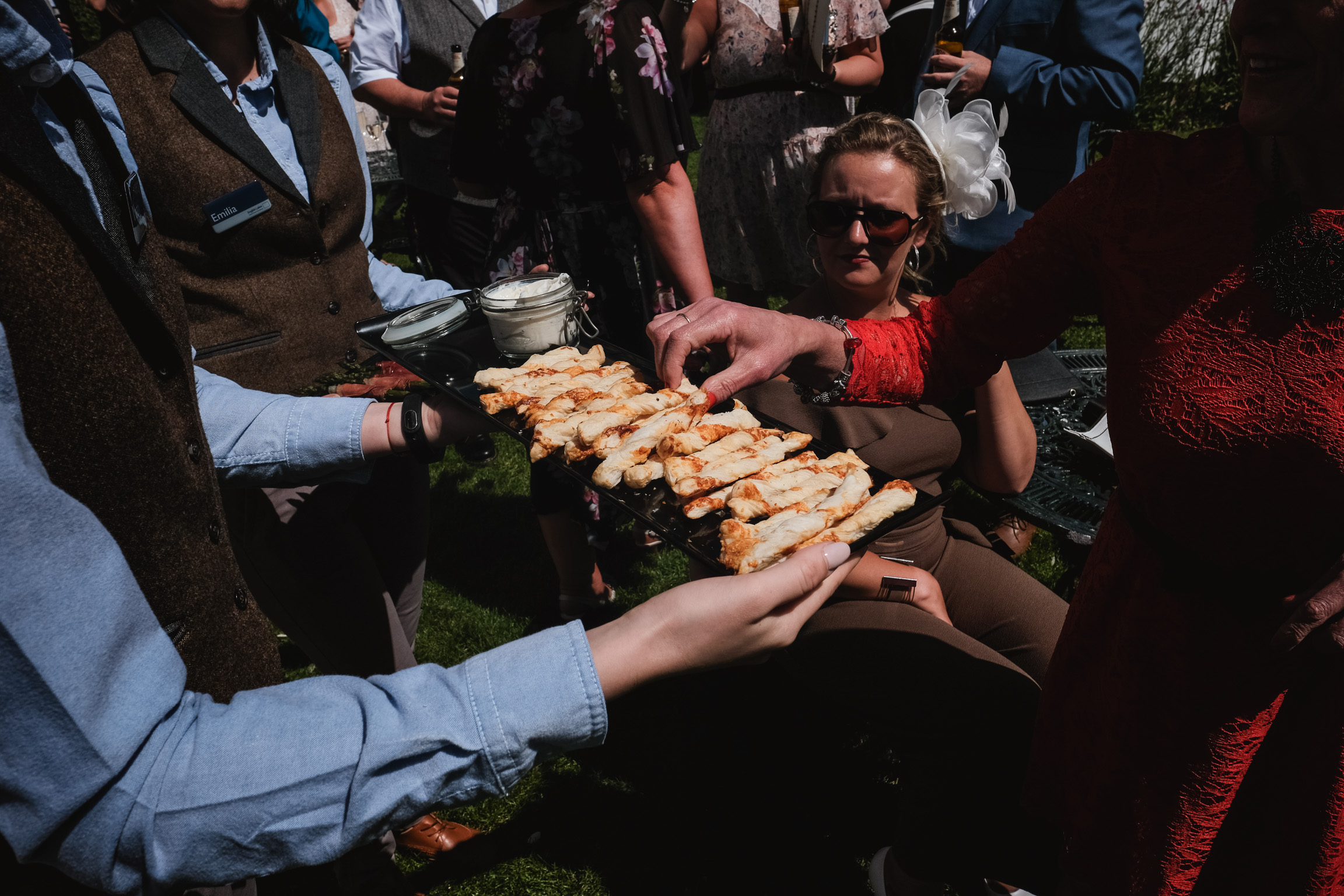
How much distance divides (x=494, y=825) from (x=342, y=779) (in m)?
2.11

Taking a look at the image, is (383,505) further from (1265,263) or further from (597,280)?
(1265,263)

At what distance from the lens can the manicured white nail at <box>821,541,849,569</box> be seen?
4.65ft

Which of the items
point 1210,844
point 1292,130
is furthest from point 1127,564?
point 1292,130

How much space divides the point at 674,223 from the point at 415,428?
1.46 m

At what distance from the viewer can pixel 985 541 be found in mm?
2604

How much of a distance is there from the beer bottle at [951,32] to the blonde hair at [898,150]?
1.47 m

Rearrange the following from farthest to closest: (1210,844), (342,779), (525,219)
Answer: (525,219)
(1210,844)
(342,779)

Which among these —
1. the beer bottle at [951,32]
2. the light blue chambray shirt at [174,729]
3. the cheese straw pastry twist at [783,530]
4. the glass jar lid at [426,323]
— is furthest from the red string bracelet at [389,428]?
the beer bottle at [951,32]

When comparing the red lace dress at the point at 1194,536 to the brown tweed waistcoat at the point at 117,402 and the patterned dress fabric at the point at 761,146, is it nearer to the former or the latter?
the brown tweed waistcoat at the point at 117,402

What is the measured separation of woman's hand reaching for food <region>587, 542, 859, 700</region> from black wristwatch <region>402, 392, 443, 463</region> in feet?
3.46

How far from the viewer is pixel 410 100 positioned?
4.23m

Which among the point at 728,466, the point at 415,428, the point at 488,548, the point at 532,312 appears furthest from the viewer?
the point at 488,548

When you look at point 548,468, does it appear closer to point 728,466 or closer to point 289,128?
point 289,128

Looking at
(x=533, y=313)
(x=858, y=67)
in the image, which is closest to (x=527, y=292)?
(x=533, y=313)
